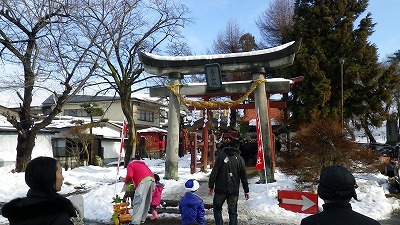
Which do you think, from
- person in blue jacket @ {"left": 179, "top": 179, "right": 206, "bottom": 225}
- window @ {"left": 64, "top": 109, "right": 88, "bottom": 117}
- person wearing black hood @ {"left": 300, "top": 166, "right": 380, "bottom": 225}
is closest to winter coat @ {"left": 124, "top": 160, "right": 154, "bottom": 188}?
person in blue jacket @ {"left": 179, "top": 179, "right": 206, "bottom": 225}

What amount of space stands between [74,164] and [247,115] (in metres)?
14.0

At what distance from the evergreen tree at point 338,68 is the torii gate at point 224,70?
11840mm

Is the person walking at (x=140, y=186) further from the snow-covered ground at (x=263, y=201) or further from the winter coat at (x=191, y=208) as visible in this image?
the winter coat at (x=191, y=208)

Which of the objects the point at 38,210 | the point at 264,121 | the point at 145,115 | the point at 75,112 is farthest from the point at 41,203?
the point at 145,115

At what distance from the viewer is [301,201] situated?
6.97 m

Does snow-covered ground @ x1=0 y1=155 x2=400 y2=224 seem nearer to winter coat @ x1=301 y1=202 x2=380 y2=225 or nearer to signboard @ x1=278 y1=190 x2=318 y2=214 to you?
signboard @ x1=278 y1=190 x2=318 y2=214

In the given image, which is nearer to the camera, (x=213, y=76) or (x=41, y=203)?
(x=41, y=203)

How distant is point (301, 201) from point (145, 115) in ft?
138

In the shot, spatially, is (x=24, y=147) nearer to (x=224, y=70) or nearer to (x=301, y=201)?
(x=224, y=70)

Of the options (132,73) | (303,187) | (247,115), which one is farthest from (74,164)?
(303,187)

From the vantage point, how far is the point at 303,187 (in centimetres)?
1098

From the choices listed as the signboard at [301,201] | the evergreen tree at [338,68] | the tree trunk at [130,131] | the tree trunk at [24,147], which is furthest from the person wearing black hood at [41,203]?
the evergreen tree at [338,68]

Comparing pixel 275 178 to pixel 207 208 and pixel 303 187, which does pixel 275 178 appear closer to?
pixel 303 187

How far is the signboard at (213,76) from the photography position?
14672mm
